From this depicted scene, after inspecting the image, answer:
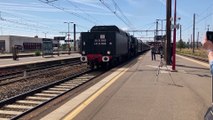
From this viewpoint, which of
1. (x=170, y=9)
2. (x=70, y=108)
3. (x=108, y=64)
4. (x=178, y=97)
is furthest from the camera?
(x=170, y=9)

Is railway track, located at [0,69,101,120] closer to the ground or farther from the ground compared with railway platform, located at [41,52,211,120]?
closer to the ground

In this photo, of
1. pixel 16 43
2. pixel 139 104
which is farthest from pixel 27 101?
pixel 16 43

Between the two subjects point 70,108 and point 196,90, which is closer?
point 70,108

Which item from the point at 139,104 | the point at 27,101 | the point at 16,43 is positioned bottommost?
the point at 27,101

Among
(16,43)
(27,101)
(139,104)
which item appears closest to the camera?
(139,104)

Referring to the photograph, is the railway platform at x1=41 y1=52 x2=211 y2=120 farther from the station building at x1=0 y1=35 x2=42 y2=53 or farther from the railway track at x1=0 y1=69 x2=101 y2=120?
the station building at x1=0 y1=35 x2=42 y2=53

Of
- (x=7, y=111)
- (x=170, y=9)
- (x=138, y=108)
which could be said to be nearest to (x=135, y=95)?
(x=138, y=108)

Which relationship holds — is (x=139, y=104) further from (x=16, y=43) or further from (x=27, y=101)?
(x=16, y=43)

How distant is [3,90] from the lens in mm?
15031

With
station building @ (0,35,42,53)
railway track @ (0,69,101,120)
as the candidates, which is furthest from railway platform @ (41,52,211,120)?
station building @ (0,35,42,53)

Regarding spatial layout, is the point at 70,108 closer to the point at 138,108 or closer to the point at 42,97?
the point at 138,108

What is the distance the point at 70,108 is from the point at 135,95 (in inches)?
111

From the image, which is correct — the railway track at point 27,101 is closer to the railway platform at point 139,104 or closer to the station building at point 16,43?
the railway platform at point 139,104

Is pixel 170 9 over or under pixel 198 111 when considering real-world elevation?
over
